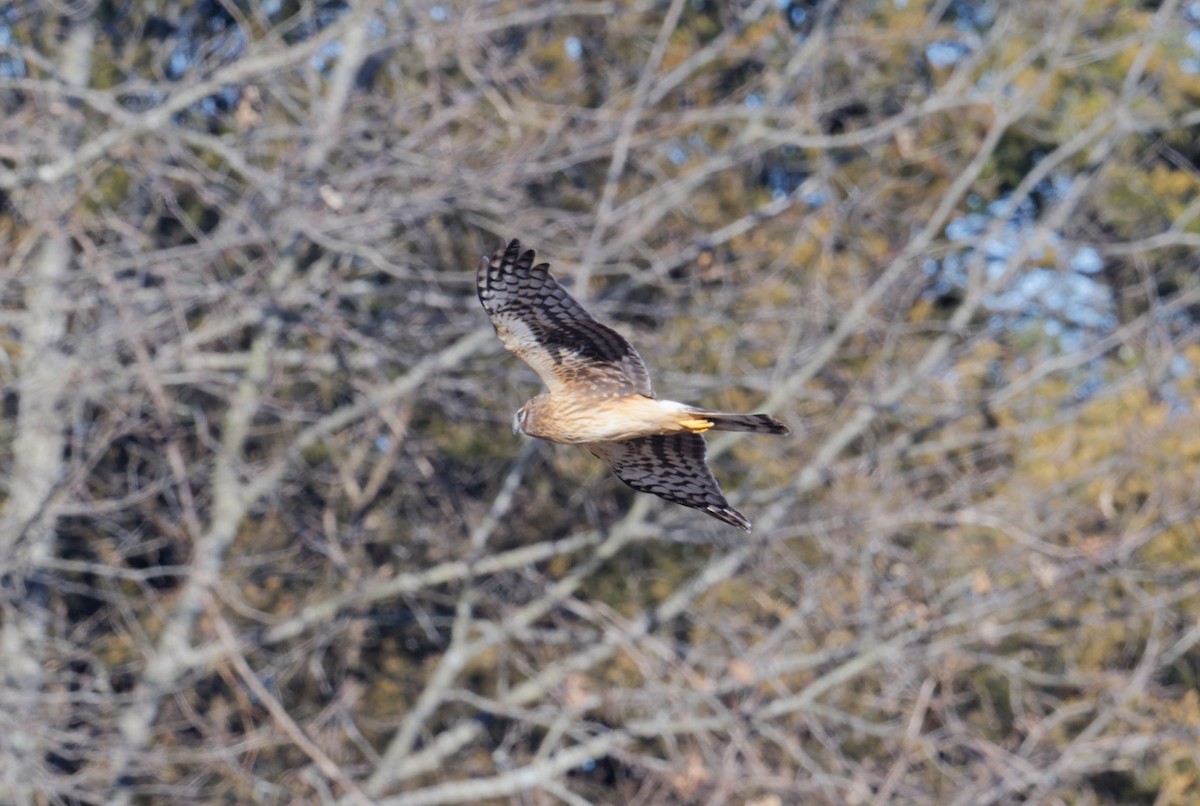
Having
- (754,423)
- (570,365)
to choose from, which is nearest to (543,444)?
(570,365)

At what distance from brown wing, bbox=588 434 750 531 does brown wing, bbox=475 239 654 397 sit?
36 cm

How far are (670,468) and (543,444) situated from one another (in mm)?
4880

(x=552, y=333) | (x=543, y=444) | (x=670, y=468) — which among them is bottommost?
(x=543, y=444)

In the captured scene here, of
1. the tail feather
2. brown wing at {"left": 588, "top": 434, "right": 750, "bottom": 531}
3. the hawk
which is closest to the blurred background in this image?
brown wing at {"left": 588, "top": 434, "right": 750, "bottom": 531}

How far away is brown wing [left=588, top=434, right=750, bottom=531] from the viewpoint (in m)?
6.29

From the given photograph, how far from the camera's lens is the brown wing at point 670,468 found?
6.29m

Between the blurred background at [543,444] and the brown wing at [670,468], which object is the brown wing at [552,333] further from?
the blurred background at [543,444]

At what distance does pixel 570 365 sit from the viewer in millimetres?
6051

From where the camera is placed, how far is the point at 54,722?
9.38 m

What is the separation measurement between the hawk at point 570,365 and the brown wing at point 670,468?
0.06 meters

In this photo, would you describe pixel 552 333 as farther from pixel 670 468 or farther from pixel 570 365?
pixel 670 468

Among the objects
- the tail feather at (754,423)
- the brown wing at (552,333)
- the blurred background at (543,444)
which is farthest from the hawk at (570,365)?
the blurred background at (543,444)

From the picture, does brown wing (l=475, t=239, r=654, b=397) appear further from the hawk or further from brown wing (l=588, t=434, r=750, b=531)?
brown wing (l=588, t=434, r=750, b=531)

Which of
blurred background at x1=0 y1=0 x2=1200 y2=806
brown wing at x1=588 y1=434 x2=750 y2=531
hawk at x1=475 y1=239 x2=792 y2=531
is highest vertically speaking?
hawk at x1=475 y1=239 x2=792 y2=531
